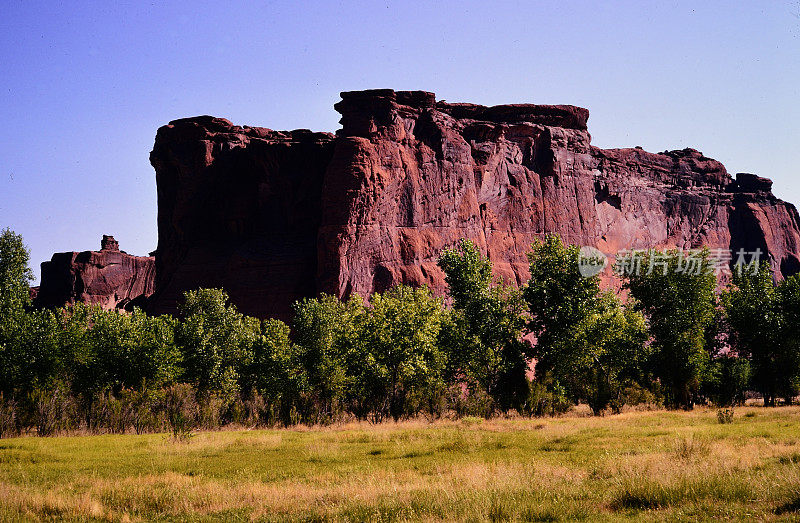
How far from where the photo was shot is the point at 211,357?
44.4 metres

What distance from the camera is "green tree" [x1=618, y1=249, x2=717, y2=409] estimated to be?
44.1m

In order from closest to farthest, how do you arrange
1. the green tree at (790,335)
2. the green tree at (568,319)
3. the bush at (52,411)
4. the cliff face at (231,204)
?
the bush at (52,411) → the green tree at (568,319) → the green tree at (790,335) → the cliff face at (231,204)

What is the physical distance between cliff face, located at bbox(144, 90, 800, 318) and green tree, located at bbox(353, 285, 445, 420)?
29.3 metres

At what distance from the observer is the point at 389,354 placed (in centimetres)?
3884

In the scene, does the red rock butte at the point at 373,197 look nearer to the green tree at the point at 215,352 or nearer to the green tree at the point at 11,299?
the green tree at the point at 215,352

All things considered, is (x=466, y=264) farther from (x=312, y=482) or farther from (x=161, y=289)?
(x=161, y=289)

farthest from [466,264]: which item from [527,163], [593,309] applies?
[527,163]

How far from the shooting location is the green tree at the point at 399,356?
38.6m

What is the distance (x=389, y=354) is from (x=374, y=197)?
37.9 m

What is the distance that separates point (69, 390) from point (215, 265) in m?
44.1

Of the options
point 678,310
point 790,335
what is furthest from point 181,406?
point 790,335

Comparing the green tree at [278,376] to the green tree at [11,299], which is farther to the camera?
the green tree at [278,376]

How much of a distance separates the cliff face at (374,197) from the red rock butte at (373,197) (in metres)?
0.17

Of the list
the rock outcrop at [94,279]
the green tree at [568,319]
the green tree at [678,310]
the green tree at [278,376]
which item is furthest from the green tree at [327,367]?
the rock outcrop at [94,279]
